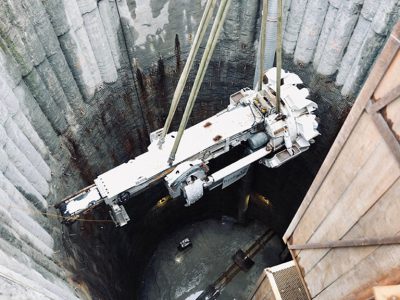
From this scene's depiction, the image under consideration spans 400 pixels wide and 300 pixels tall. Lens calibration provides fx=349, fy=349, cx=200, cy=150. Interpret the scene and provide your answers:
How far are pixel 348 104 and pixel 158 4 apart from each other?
231 inches

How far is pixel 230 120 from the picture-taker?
827cm

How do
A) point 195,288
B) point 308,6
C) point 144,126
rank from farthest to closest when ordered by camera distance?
point 195,288
point 144,126
point 308,6

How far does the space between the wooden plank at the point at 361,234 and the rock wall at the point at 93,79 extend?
4.35 metres

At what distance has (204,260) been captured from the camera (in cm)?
1335

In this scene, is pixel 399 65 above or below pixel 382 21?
below

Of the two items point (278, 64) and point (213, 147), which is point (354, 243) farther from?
point (278, 64)

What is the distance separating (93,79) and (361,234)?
730 cm

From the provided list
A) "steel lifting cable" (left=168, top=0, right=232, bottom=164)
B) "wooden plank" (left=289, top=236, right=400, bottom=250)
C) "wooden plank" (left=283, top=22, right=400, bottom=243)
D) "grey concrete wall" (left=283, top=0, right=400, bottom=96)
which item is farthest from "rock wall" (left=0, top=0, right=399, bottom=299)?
"wooden plank" (left=289, top=236, right=400, bottom=250)

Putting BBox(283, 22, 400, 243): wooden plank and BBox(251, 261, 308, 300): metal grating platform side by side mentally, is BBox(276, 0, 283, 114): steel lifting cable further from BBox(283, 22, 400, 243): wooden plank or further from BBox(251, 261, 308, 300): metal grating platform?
BBox(251, 261, 308, 300): metal grating platform

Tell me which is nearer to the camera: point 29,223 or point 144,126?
point 29,223

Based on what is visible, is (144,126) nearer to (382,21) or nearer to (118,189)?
(118,189)

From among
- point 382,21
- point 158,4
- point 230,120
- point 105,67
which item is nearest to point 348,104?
point 382,21

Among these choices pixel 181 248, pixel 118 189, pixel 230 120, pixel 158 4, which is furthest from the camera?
pixel 181 248

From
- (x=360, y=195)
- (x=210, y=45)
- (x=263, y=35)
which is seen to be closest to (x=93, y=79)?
(x=210, y=45)
